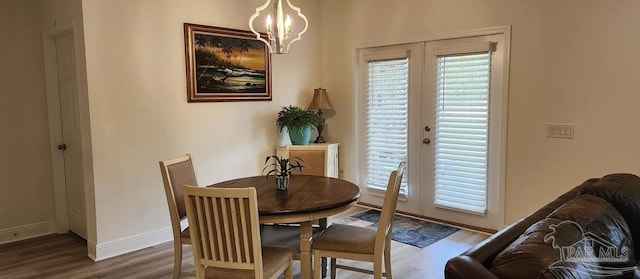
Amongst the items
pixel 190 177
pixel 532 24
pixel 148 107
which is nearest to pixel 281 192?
pixel 190 177

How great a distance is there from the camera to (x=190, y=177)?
11.1 ft

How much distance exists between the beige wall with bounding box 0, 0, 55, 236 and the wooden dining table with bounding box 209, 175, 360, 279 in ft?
8.12

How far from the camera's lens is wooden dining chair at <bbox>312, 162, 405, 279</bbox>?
2.69 m

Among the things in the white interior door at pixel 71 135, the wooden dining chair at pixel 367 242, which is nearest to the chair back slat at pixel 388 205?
the wooden dining chair at pixel 367 242

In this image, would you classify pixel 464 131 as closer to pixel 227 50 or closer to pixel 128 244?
pixel 227 50

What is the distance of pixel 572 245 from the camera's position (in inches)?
57.9

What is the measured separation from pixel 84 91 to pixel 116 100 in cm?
26

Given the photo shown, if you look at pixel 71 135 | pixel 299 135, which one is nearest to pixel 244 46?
pixel 299 135

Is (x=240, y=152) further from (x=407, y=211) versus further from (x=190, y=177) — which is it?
(x=407, y=211)

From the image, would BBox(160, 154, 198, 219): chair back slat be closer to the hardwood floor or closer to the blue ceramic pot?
the hardwood floor

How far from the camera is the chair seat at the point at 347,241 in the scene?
108 inches

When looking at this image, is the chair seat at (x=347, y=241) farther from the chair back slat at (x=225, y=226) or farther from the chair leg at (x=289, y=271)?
the chair back slat at (x=225, y=226)

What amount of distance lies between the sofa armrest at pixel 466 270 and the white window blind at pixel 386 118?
357 cm

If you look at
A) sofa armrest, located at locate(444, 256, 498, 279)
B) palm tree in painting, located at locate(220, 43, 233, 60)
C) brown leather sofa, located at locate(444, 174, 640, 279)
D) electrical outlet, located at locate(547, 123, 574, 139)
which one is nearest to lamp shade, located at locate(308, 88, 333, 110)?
palm tree in painting, located at locate(220, 43, 233, 60)
